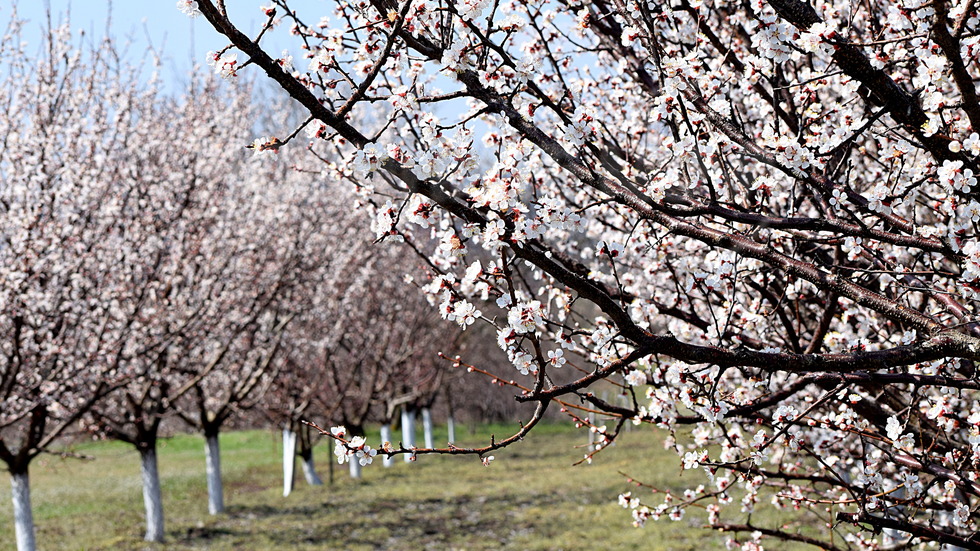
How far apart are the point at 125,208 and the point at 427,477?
13.9 m

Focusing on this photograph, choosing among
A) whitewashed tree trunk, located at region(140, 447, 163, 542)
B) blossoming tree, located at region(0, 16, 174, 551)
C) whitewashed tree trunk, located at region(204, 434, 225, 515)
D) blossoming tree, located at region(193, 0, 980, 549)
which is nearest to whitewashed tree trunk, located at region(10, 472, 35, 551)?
blossoming tree, located at region(0, 16, 174, 551)

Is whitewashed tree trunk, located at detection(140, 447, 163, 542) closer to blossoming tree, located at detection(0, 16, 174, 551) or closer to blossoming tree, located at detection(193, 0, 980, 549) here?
blossoming tree, located at detection(0, 16, 174, 551)

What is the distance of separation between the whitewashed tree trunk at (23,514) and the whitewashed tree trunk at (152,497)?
3236 mm

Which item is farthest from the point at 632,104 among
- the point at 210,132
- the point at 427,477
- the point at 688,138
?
the point at 427,477

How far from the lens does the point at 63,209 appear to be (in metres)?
9.72

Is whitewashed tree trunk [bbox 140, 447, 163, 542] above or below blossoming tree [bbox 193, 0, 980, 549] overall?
below

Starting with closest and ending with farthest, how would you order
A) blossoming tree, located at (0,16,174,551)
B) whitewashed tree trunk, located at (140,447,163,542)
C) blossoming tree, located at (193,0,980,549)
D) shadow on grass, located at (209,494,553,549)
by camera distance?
blossoming tree, located at (193,0,980,549), blossoming tree, located at (0,16,174,551), shadow on grass, located at (209,494,553,549), whitewashed tree trunk, located at (140,447,163,542)

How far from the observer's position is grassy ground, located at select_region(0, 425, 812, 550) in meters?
12.7

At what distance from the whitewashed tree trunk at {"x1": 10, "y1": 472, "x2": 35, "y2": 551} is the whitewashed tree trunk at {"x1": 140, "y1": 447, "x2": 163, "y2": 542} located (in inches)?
127

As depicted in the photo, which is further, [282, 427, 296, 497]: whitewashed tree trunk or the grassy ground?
[282, 427, 296, 497]: whitewashed tree trunk

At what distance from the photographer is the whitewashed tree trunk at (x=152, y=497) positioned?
43.0 ft

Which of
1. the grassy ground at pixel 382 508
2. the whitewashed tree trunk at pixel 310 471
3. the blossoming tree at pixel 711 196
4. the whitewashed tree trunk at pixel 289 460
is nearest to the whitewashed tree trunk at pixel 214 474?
the grassy ground at pixel 382 508

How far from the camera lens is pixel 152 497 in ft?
43.2

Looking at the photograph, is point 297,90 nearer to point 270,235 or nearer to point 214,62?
point 214,62
